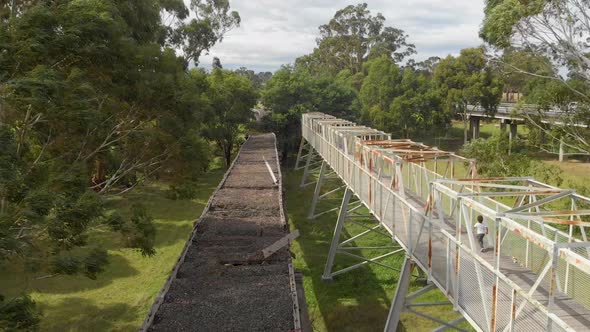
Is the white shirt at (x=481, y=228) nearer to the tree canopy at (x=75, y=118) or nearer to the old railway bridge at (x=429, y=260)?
the old railway bridge at (x=429, y=260)

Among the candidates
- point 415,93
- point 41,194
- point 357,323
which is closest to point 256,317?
point 41,194

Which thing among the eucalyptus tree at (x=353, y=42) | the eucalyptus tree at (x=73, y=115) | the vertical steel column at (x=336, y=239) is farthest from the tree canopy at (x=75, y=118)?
the eucalyptus tree at (x=353, y=42)

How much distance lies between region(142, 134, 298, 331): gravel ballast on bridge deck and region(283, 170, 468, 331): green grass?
324 cm

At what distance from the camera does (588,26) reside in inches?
830

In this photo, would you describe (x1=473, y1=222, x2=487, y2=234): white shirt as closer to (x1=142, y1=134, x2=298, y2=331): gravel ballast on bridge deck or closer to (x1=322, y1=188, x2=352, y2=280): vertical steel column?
(x1=142, y1=134, x2=298, y2=331): gravel ballast on bridge deck

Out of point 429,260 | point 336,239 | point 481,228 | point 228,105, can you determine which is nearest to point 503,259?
point 481,228

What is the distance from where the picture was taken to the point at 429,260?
8898mm

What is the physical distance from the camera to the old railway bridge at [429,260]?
258 inches

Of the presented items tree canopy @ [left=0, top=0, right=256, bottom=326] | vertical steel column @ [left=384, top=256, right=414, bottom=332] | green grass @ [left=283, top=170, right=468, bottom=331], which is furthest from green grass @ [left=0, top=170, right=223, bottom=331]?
vertical steel column @ [left=384, top=256, right=414, bottom=332]

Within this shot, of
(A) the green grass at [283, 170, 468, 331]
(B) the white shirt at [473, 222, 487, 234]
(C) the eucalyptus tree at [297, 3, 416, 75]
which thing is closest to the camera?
(B) the white shirt at [473, 222, 487, 234]

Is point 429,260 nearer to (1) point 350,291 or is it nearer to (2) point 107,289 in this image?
(1) point 350,291

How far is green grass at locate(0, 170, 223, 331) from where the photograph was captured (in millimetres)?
14180

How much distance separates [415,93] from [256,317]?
135 feet

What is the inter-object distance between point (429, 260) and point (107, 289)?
1233 centimetres
